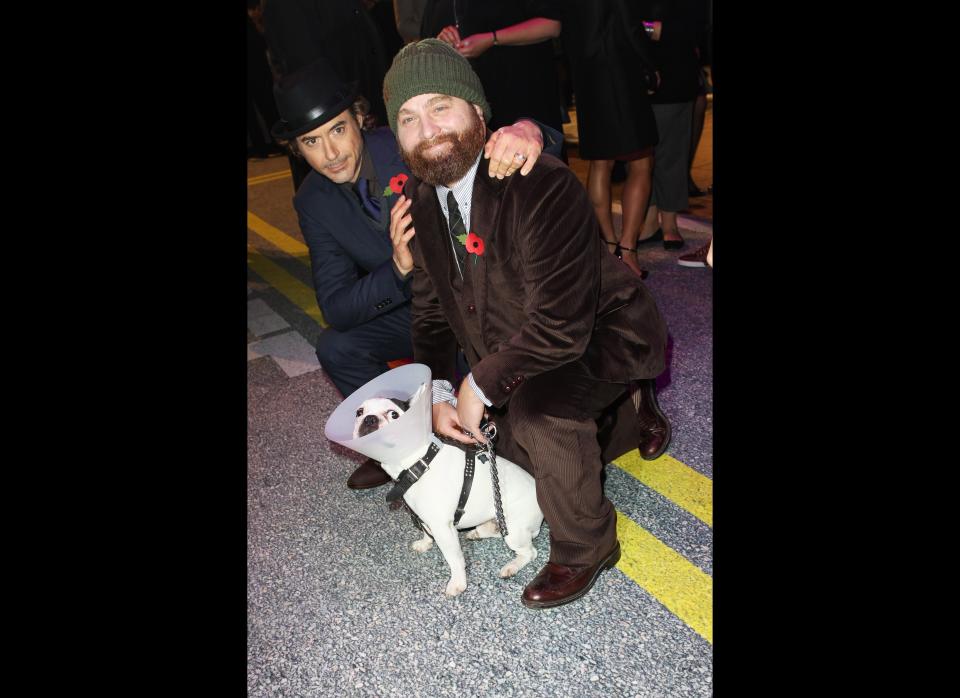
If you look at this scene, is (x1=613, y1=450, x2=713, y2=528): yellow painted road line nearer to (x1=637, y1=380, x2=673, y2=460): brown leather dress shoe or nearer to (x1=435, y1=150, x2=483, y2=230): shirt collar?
(x1=637, y1=380, x2=673, y2=460): brown leather dress shoe

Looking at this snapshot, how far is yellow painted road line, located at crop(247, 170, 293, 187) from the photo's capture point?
380 inches

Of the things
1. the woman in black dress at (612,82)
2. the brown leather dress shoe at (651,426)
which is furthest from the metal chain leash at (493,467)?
the woman in black dress at (612,82)

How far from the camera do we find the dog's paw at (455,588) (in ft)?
7.66

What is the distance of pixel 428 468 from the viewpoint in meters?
2.21

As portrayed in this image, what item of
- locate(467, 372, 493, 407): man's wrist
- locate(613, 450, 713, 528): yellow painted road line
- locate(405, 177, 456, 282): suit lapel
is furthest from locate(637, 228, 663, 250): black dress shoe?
locate(467, 372, 493, 407): man's wrist

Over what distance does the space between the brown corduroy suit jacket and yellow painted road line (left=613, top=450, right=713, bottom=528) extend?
2.04 feet

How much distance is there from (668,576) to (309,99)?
2139 millimetres

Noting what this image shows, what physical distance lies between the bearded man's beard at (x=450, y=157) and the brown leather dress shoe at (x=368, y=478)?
1308mm

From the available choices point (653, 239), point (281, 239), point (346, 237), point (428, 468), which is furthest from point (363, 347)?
point (281, 239)

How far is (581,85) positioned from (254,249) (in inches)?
147

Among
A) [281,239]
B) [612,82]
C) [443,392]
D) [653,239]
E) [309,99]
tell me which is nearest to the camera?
[443,392]

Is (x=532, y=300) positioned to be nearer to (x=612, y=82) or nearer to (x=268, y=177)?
(x=612, y=82)

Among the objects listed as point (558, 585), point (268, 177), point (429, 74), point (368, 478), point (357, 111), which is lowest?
point (268, 177)
